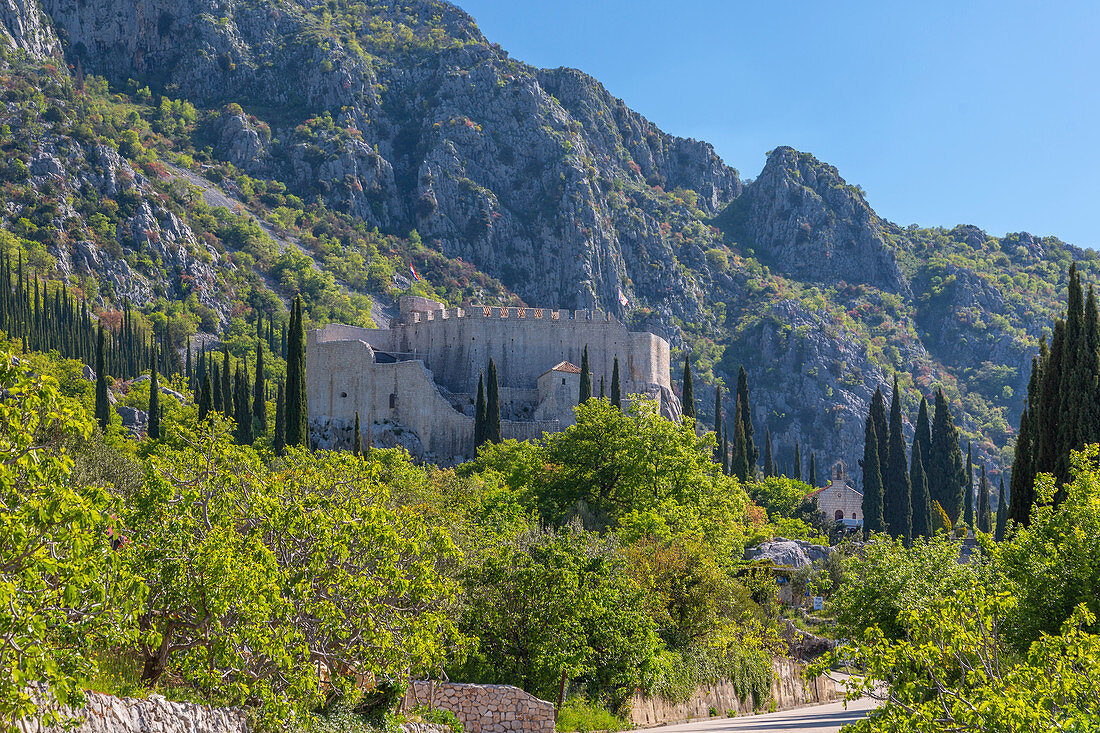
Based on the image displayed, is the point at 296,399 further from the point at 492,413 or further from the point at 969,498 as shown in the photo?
the point at 969,498

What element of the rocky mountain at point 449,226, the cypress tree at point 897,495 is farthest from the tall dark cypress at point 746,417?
the rocky mountain at point 449,226

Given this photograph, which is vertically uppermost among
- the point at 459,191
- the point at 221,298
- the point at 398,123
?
the point at 398,123

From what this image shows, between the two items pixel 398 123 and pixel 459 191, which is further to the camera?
pixel 398 123

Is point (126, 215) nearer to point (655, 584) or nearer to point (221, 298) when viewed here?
point (221, 298)

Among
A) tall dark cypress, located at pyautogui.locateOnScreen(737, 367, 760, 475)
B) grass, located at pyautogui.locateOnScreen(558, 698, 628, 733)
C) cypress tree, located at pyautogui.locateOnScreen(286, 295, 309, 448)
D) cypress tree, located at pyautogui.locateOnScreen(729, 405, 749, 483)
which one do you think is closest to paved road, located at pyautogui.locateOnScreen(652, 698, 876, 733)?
grass, located at pyautogui.locateOnScreen(558, 698, 628, 733)

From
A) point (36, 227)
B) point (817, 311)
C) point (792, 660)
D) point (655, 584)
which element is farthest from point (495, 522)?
point (817, 311)

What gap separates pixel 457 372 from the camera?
8569cm

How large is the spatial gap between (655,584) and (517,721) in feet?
32.8

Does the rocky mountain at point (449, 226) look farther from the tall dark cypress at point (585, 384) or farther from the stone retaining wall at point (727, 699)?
the stone retaining wall at point (727, 699)

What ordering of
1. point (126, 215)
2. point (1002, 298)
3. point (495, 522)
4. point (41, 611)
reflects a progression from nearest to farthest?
point (41, 611), point (495, 522), point (126, 215), point (1002, 298)

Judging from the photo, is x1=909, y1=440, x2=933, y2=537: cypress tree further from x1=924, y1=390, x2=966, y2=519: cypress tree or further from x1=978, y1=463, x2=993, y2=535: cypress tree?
x1=978, y1=463, x2=993, y2=535: cypress tree

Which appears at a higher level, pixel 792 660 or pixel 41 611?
pixel 41 611

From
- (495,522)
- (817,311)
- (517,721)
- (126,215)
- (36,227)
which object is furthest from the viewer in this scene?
(817,311)

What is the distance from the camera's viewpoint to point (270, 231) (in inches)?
6944
